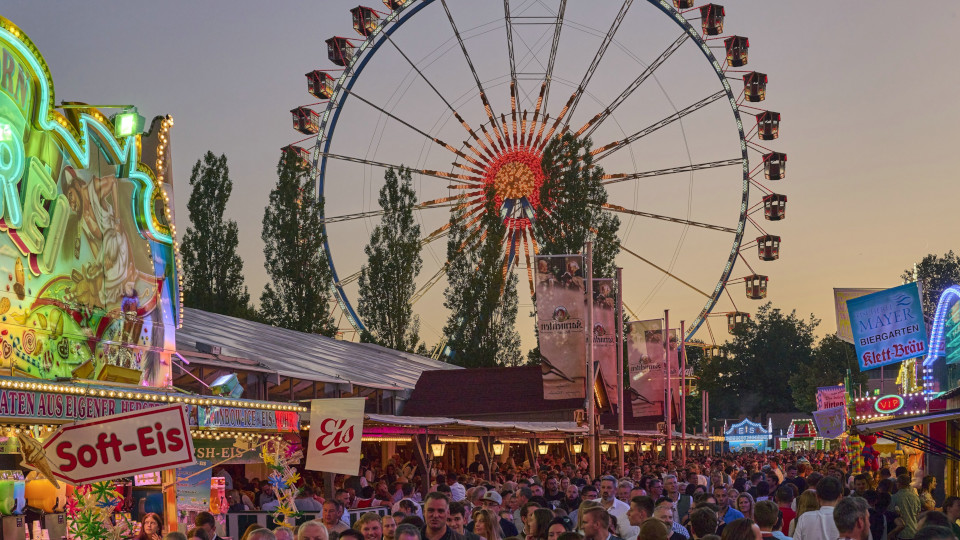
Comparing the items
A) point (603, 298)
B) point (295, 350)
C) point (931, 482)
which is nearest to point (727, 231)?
point (603, 298)

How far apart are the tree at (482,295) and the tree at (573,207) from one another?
1904mm

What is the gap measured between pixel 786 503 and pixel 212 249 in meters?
31.3

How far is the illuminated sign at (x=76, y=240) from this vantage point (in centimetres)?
1372

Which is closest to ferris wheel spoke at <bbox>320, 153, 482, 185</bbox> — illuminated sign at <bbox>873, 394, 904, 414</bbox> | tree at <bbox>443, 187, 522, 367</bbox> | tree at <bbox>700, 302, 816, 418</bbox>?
tree at <bbox>443, 187, 522, 367</bbox>

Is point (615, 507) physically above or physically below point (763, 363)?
below

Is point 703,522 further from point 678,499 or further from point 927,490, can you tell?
point 927,490

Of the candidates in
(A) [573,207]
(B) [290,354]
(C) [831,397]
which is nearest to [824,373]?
(C) [831,397]

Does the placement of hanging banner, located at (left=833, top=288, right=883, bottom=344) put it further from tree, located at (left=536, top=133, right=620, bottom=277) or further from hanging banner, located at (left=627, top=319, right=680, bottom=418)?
tree, located at (left=536, top=133, right=620, bottom=277)

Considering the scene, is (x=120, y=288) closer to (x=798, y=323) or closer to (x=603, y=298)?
(x=603, y=298)

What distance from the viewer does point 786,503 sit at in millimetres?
12133

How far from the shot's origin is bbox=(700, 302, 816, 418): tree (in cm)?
12425

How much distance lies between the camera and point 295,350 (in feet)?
101

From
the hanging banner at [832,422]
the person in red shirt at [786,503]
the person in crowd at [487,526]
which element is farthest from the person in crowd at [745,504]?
the hanging banner at [832,422]

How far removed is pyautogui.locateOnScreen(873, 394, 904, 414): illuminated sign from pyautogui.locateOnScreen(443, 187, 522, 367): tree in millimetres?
22682
